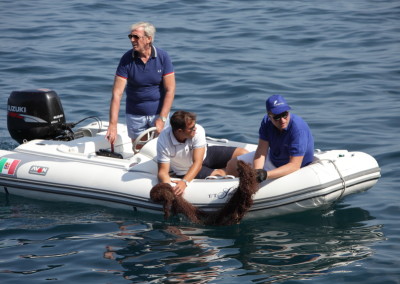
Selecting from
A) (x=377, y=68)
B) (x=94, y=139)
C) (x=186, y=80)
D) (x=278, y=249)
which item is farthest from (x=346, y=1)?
(x=278, y=249)

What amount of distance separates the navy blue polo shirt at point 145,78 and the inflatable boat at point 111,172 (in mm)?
282

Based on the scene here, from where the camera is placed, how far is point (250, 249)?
265 inches

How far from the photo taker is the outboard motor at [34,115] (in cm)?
835

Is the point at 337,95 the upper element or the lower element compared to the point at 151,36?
Result: lower

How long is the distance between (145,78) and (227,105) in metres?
3.31

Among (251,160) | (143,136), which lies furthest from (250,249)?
(143,136)

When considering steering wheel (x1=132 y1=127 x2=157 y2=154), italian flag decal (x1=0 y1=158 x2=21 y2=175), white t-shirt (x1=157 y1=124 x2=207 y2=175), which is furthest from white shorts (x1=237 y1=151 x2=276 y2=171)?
italian flag decal (x1=0 y1=158 x2=21 y2=175)

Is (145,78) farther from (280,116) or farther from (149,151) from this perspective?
(280,116)

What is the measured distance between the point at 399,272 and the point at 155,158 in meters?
2.57

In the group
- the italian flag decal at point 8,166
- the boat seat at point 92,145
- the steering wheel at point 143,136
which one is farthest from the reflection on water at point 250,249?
the italian flag decal at point 8,166

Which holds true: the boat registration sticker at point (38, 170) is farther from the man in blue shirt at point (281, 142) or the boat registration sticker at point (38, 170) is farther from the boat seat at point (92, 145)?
the man in blue shirt at point (281, 142)

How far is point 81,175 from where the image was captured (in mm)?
Answer: 7730

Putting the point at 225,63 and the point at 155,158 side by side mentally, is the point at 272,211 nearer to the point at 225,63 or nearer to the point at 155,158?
the point at 155,158

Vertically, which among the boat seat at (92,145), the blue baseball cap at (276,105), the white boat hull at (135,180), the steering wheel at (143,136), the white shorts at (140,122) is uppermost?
the blue baseball cap at (276,105)
